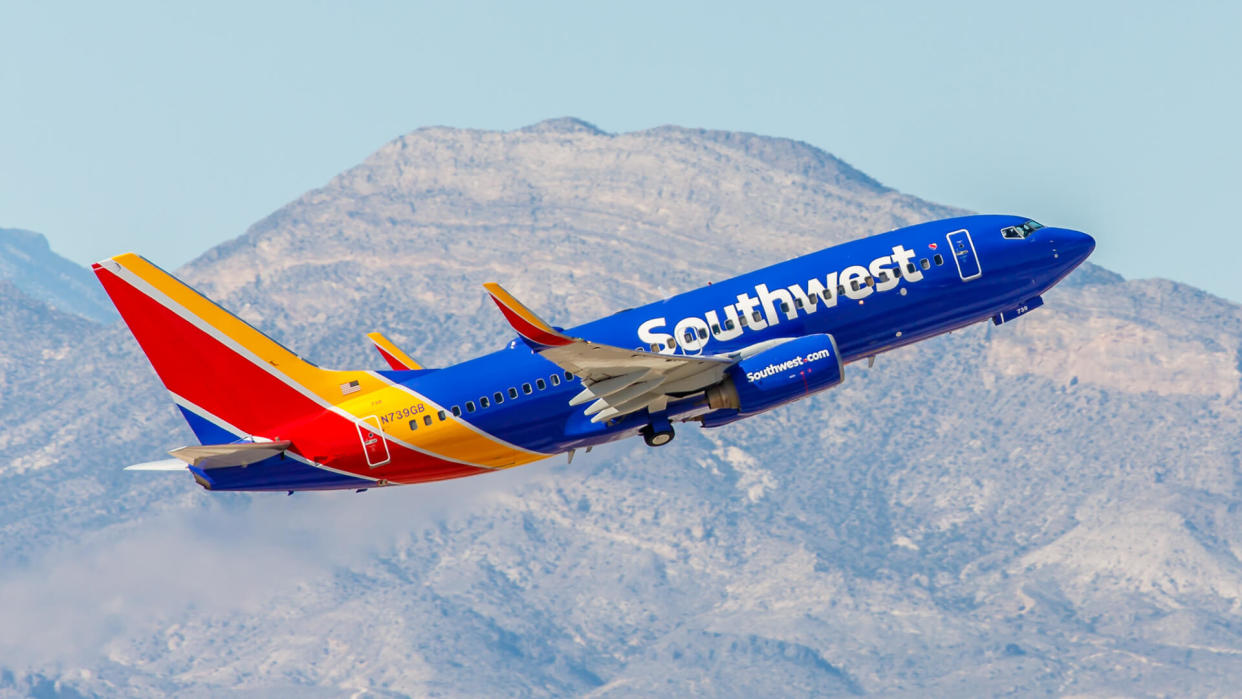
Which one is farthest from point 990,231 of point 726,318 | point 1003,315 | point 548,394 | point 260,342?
point 260,342

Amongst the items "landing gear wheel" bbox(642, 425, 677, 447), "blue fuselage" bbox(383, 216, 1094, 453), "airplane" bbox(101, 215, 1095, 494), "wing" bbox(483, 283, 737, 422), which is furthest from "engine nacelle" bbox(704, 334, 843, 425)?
"landing gear wheel" bbox(642, 425, 677, 447)

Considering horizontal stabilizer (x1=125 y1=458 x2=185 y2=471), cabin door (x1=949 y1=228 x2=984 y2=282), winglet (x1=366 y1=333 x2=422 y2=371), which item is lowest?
horizontal stabilizer (x1=125 y1=458 x2=185 y2=471)

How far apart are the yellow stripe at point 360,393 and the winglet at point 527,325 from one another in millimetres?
8138

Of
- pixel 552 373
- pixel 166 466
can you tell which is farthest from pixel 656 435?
pixel 166 466

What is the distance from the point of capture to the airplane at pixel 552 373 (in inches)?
3145

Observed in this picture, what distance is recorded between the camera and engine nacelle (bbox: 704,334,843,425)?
3110 inches

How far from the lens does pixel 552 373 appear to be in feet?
265

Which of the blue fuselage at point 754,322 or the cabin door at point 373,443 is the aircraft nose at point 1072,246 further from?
the cabin door at point 373,443

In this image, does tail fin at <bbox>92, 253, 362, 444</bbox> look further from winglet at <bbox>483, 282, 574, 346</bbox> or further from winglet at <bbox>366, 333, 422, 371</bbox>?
winglet at <bbox>483, 282, 574, 346</bbox>

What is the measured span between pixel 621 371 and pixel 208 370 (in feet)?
61.4

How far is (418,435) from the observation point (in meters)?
81.1

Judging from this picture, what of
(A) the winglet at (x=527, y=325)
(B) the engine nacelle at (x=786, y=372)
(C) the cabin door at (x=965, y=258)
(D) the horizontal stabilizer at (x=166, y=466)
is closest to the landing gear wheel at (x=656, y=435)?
(B) the engine nacelle at (x=786, y=372)

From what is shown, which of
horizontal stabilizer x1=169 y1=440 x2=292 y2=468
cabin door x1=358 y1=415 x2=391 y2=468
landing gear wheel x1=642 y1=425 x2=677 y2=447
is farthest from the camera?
landing gear wheel x1=642 y1=425 x2=677 y2=447

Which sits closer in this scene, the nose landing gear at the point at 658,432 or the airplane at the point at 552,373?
the airplane at the point at 552,373
